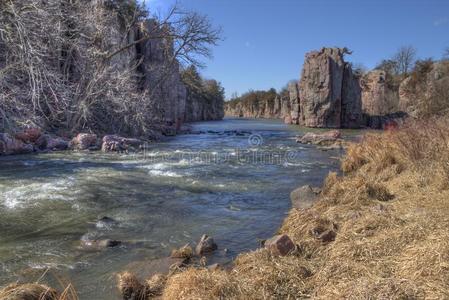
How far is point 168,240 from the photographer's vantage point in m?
6.17

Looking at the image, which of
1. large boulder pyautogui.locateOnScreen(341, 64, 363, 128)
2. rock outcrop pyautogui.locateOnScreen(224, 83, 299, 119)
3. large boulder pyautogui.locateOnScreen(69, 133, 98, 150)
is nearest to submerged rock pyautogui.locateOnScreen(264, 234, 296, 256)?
large boulder pyautogui.locateOnScreen(69, 133, 98, 150)

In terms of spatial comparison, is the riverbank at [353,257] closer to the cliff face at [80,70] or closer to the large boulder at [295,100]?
the cliff face at [80,70]

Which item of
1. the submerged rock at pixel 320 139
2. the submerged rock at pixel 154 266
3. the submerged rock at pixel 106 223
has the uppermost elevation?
the submerged rock at pixel 320 139

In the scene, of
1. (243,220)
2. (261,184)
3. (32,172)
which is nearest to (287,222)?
(243,220)

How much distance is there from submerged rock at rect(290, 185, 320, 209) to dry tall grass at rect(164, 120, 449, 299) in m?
0.63

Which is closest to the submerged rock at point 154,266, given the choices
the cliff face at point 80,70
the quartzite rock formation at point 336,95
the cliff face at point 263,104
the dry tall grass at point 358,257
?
the dry tall grass at point 358,257

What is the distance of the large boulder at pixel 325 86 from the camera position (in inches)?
1725

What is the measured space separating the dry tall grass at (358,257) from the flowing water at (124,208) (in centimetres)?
95

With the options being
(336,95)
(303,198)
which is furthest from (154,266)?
(336,95)

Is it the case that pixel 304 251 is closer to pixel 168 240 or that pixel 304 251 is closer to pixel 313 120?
pixel 168 240

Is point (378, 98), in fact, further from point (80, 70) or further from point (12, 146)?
point (12, 146)

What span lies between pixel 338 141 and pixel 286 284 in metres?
19.4

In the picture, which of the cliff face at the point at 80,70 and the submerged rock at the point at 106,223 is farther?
the cliff face at the point at 80,70

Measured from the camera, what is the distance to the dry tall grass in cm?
355
